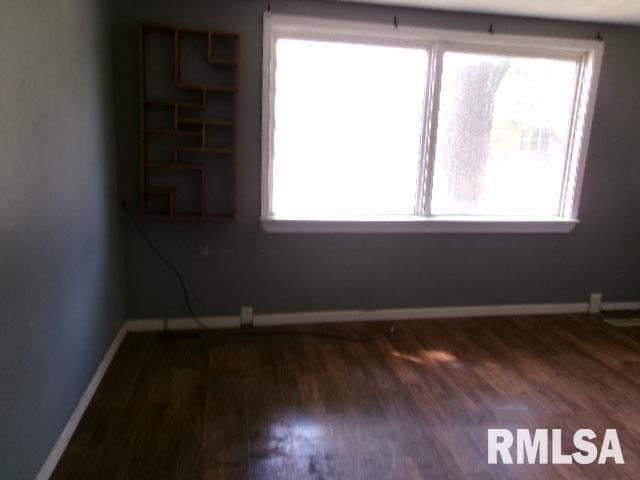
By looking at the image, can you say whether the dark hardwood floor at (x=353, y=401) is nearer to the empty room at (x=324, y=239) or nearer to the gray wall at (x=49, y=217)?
the empty room at (x=324, y=239)

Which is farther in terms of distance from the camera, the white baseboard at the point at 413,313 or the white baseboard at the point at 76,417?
the white baseboard at the point at 413,313

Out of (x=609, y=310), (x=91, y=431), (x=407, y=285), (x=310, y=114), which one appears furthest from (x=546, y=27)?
(x=91, y=431)

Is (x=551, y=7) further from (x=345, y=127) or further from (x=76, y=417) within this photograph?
(x=76, y=417)

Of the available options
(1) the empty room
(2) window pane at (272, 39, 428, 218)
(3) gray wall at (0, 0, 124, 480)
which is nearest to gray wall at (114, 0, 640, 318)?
(1) the empty room

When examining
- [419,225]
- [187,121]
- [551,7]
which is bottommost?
[419,225]

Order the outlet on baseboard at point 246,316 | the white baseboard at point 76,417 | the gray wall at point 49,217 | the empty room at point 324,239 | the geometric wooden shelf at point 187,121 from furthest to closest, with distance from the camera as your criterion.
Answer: the outlet on baseboard at point 246,316 < the geometric wooden shelf at point 187,121 < the empty room at point 324,239 < the white baseboard at point 76,417 < the gray wall at point 49,217

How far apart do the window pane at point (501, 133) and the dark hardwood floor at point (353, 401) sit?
97 centimetres

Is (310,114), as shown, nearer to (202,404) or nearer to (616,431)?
(202,404)

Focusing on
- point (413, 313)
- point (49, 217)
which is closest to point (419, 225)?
point (413, 313)

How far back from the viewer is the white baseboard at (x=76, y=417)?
72.7 inches

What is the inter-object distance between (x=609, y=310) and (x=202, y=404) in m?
3.28

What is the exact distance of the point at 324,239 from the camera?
10.8ft

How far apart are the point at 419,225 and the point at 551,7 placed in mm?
1577

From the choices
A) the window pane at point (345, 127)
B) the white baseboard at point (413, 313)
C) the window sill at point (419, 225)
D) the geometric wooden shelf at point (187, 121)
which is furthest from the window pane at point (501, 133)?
the geometric wooden shelf at point (187, 121)
